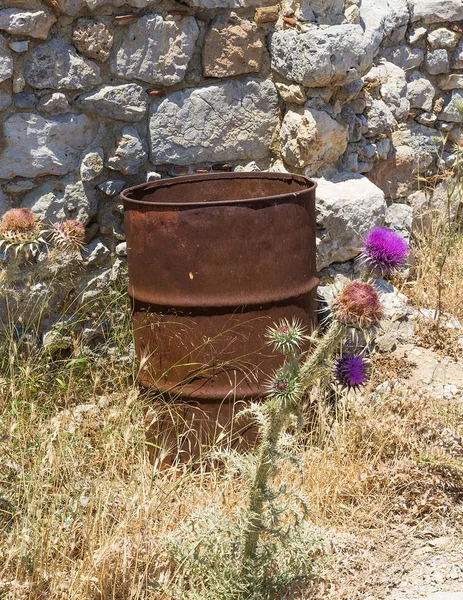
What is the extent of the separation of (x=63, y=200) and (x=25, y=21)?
700 mm

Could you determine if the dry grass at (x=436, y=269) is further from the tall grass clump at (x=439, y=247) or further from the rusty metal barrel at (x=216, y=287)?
the rusty metal barrel at (x=216, y=287)

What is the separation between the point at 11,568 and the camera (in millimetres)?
2221

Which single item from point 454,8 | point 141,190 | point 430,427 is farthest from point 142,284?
point 454,8

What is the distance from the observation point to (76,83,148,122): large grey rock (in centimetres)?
328

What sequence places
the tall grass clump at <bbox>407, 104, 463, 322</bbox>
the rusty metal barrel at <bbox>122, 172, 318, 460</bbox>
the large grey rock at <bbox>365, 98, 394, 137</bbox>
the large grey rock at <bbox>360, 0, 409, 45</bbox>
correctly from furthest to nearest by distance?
the tall grass clump at <bbox>407, 104, 463, 322</bbox>
the large grey rock at <bbox>365, 98, 394, 137</bbox>
the large grey rock at <bbox>360, 0, 409, 45</bbox>
the rusty metal barrel at <bbox>122, 172, 318, 460</bbox>

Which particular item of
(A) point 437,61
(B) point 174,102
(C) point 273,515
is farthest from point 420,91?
(C) point 273,515

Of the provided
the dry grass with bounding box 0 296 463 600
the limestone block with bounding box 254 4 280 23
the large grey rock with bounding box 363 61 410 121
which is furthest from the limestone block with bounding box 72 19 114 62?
the large grey rock with bounding box 363 61 410 121

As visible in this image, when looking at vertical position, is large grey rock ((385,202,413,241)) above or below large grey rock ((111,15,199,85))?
below

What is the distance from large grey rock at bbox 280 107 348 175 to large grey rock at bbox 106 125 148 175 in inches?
→ 25.3

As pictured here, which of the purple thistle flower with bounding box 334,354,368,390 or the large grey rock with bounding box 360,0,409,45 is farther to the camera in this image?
the large grey rock with bounding box 360,0,409,45

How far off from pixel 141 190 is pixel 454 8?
7.76ft

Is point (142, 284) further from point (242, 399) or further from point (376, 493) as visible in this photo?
point (376, 493)

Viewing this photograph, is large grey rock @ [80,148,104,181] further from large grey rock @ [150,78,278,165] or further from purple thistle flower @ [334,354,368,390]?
purple thistle flower @ [334,354,368,390]

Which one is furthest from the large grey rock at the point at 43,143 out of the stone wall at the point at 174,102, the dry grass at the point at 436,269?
the dry grass at the point at 436,269
